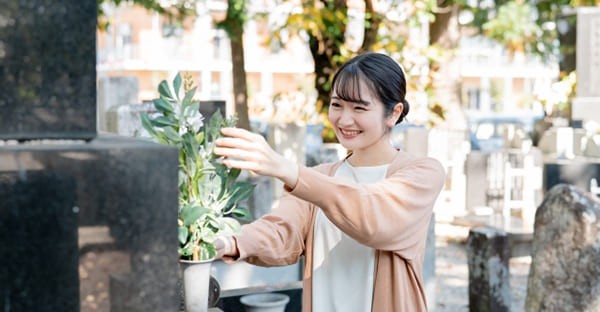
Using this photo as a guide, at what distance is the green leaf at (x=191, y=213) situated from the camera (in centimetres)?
170

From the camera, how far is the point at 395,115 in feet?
7.14

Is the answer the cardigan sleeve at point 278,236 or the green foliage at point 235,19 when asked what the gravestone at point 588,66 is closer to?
the green foliage at point 235,19

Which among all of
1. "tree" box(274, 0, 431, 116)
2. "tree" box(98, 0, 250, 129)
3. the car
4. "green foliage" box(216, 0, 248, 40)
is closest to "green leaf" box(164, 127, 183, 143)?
"tree" box(274, 0, 431, 116)

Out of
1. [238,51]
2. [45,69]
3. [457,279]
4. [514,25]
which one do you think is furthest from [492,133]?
[45,69]

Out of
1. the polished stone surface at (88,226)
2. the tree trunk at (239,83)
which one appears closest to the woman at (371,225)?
the polished stone surface at (88,226)

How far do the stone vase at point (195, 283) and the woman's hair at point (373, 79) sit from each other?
65 cm

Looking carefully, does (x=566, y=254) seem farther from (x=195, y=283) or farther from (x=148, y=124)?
(x=148, y=124)

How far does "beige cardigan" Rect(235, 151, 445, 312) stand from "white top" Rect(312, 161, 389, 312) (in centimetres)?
3

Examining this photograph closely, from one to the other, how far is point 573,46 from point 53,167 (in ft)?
49.8

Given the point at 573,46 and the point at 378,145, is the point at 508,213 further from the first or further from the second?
the point at 378,145

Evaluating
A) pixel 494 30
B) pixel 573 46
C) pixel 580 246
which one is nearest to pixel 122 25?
pixel 494 30

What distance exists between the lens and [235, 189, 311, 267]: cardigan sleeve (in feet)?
6.58

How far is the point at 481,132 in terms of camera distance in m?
22.8

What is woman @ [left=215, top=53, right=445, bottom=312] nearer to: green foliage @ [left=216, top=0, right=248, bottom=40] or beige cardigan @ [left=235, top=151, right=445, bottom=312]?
beige cardigan @ [left=235, top=151, right=445, bottom=312]
